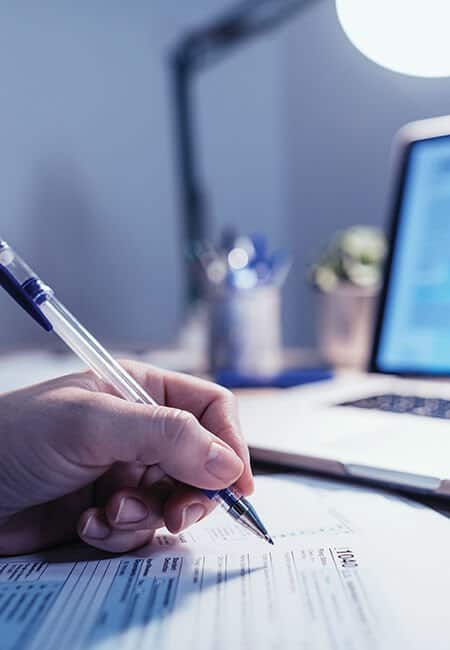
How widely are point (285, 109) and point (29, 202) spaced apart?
74 centimetres

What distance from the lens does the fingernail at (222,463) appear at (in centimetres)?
41

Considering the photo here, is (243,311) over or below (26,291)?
below

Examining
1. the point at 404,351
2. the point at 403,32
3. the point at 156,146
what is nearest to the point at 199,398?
the point at 404,351

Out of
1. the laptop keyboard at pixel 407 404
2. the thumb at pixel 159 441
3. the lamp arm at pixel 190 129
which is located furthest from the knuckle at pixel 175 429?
the lamp arm at pixel 190 129

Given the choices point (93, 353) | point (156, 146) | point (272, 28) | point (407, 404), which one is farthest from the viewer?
point (156, 146)

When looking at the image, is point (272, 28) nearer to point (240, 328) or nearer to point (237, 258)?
point (237, 258)

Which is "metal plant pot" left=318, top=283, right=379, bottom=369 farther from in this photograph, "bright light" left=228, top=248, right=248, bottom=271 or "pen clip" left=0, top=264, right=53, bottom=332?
"pen clip" left=0, top=264, right=53, bottom=332

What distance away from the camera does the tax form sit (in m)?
0.30

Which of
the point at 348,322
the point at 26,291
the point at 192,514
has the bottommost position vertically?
the point at 348,322

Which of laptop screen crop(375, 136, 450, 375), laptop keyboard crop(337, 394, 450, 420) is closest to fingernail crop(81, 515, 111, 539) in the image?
laptop keyboard crop(337, 394, 450, 420)

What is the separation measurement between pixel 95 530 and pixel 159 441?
67 mm

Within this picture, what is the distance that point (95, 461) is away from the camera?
418 mm

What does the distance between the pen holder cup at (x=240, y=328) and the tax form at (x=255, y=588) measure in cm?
51

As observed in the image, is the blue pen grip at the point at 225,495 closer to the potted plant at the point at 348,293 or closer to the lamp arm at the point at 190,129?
the potted plant at the point at 348,293
